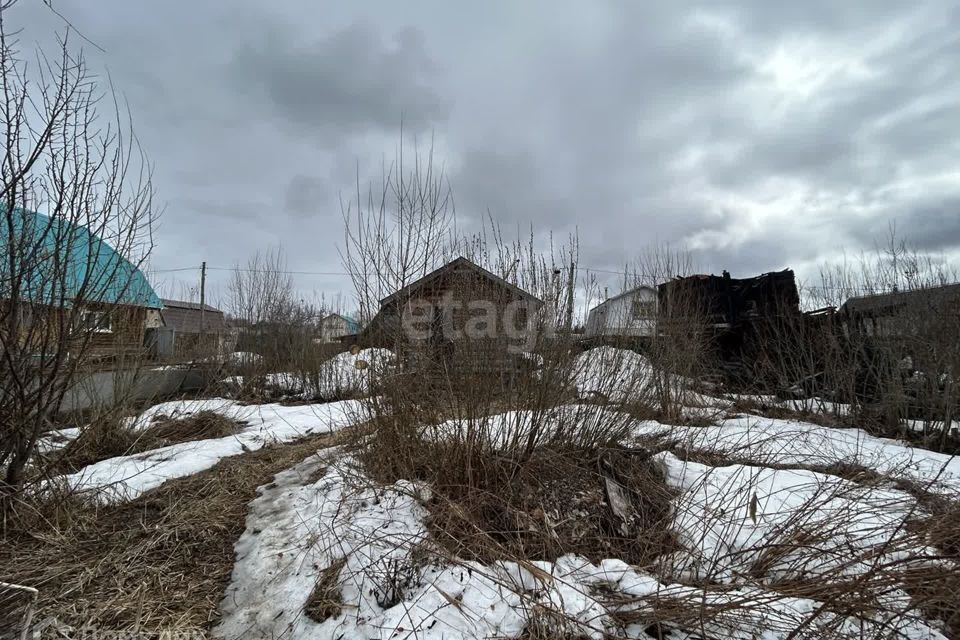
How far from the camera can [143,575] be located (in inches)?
82.4

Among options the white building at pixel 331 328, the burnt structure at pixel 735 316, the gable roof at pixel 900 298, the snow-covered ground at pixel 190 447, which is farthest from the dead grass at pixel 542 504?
the white building at pixel 331 328

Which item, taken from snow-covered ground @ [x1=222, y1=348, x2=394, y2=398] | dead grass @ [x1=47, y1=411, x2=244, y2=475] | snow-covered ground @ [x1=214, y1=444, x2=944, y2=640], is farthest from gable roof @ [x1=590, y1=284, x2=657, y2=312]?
snow-covered ground @ [x1=222, y1=348, x2=394, y2=398]

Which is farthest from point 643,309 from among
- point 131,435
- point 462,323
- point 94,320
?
point 131,435

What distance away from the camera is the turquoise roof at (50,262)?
2.29 metres

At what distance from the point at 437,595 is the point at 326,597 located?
58cm

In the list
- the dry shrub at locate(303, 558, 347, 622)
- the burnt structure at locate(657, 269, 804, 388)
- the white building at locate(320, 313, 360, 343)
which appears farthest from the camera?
the white building at locate(320, 313, 360, 343)

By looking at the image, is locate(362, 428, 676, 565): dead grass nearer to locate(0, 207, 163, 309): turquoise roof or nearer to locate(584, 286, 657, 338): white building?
locate(584, 286, 657, 338): white building

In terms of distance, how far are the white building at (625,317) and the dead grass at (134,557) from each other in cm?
307

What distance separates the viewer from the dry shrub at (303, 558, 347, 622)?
1832mm

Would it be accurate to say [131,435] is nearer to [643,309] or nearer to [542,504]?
[542,504]

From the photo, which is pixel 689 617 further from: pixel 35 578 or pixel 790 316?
pixel 790 316

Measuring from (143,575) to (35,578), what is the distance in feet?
1.59

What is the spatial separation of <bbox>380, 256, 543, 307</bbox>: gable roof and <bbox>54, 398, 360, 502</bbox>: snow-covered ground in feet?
4.09

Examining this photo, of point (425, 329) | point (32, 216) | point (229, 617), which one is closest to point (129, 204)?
point (32, 216)
